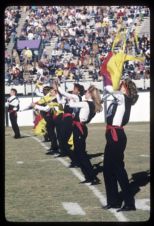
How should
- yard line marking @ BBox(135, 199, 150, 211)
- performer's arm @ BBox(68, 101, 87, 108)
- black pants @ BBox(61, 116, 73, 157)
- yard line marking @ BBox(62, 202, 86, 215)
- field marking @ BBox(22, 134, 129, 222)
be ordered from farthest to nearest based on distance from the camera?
1. black pants @ BBox(61, 116, 73, 157)
2. performer's arm @ BBox(68, 101, 87, 108)
3. yard line marking @ BBox(62, 202, 86, 215)
4. yard line marking @ BBox(135, 199, 150, 211)
5. field marking @ BBox(22, 134, 129, 222)

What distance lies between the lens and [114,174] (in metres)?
5.84

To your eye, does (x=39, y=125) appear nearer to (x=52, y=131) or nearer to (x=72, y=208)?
(x=52, y=131)

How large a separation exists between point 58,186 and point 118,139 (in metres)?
2.52

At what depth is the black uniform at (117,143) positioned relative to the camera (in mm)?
5586

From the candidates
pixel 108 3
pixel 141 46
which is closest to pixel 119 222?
pixel 108 3

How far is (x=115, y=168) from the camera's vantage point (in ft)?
18.9

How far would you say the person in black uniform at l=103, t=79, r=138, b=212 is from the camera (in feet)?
18.0

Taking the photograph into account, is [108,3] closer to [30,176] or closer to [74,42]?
[30,176]

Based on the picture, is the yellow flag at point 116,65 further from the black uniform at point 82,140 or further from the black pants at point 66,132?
the black pants at point 66,132

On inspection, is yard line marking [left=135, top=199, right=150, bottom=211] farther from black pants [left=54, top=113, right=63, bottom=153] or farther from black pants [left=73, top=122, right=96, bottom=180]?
black pants [left=54, top=113, right=63, bottom=153]

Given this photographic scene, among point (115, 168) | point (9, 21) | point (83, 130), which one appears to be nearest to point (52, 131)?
point (83, 130)

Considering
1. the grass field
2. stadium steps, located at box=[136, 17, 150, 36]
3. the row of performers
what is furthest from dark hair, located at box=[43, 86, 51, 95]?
stadium steps, located at box=[136, 17, 150, 36]

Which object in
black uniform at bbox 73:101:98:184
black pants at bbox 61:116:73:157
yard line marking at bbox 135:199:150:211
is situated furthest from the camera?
black pants at bbox 61:116:73:157

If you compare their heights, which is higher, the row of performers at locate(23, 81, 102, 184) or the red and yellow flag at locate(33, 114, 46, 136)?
the row of performers at locate(23, 81, 102, 184)
